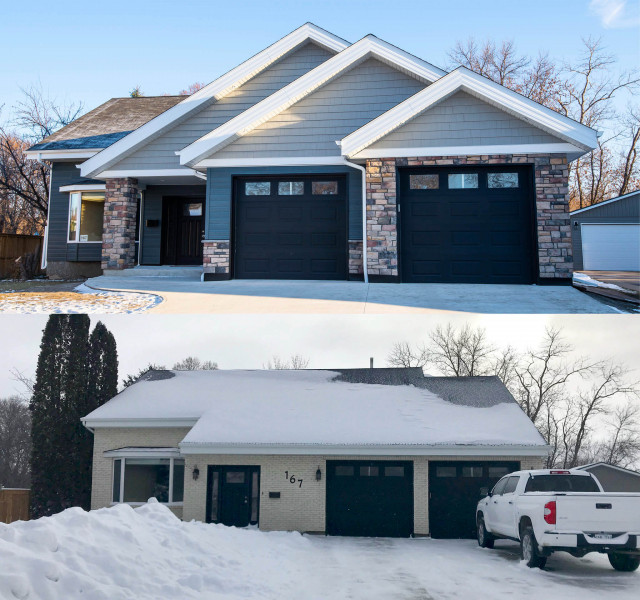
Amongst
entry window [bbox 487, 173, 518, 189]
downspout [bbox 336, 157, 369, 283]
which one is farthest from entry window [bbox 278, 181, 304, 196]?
entry window [bbox 487, 173, 518, 189]

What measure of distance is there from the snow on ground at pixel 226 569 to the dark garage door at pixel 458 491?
3119 millimetres

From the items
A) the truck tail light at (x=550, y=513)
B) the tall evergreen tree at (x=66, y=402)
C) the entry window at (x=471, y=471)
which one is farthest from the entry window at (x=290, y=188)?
the tall evergreen tree at (x=66, y=402)

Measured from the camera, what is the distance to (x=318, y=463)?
14.8 m

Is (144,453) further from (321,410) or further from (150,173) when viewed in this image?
(150,173)

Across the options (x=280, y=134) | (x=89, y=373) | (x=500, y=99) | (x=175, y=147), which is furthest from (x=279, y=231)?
(x=89, y=373)

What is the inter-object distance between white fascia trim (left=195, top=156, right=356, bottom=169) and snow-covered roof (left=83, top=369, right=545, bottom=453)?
19.0ft

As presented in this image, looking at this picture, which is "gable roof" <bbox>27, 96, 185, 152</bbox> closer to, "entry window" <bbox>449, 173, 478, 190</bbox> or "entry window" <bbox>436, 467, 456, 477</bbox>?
"entry window" <bbox>449, 173, 478, 190</bbox>

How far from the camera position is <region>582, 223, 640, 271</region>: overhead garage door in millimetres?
21281

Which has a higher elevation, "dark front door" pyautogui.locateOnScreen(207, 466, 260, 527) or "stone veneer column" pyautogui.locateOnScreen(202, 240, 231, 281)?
"stone veneer column" pyautogui.locateOnScreen(202, 240, 231, 281)

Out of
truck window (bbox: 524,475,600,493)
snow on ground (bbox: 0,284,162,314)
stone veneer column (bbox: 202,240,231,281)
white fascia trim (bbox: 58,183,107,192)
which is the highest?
white fascia trim (bbox: 58,183,107,192)

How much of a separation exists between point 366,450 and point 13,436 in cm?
2153

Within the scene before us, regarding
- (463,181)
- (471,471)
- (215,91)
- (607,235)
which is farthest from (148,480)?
(607,235)

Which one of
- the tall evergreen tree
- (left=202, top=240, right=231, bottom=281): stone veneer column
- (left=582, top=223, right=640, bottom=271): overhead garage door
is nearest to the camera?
(left=202, top=240, right=231, bottom=281): stone veneer column

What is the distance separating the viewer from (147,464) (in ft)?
51.8
